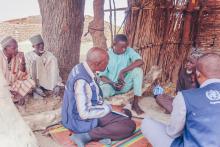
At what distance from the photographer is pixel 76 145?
12.1 feet

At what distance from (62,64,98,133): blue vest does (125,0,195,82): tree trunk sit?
7.71ft

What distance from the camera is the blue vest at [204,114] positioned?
8.15 ft

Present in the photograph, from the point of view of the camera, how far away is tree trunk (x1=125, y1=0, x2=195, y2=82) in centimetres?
564

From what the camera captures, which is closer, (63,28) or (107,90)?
(107,90)

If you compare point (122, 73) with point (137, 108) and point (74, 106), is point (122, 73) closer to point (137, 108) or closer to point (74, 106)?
point (137, 108)

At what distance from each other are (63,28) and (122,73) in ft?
6.06

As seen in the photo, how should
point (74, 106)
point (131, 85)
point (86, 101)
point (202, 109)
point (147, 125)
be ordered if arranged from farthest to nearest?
point (131, 85), point (74, 106), point (86, 101), point (147, 125), point (202, 109)

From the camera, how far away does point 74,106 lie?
11.7ft

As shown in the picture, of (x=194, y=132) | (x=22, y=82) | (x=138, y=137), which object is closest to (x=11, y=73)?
(x=22, y=82)

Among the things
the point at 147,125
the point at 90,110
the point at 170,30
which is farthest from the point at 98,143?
the point at 170,30

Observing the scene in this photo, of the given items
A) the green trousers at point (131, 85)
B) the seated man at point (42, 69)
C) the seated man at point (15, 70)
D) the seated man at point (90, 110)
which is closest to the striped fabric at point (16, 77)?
the seated man at point (15, 70)

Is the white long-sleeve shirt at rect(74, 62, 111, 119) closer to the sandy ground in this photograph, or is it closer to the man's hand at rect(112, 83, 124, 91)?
the sandy ground

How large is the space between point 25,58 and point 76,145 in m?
2.06

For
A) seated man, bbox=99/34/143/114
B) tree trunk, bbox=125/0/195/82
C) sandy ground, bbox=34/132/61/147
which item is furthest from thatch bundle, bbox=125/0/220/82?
sandy ground, bbox=34/132/61/147
